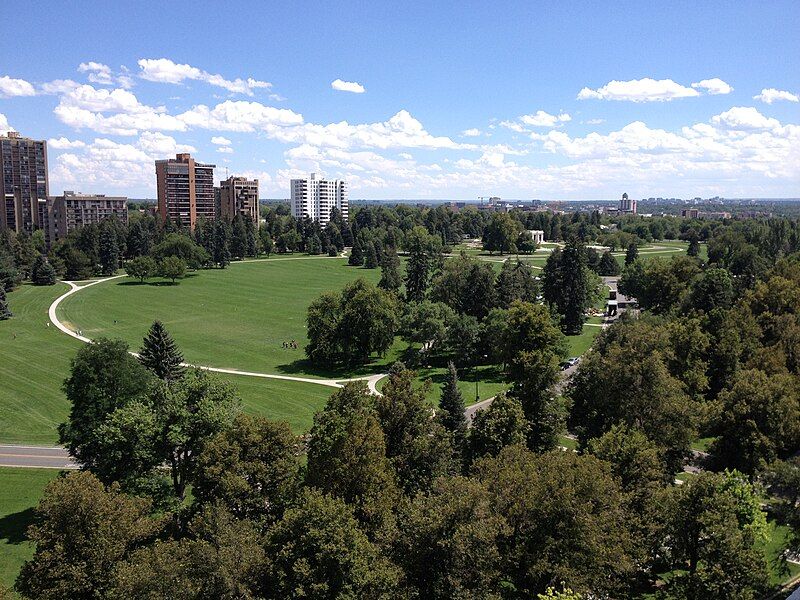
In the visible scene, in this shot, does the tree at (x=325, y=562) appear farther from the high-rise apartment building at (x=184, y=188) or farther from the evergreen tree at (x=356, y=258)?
the high-rise apartment building at (x=184, y=188)

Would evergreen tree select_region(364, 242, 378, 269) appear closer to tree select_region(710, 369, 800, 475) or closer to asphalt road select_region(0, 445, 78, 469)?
asphalt road select_region(0, 445, 78, 469)

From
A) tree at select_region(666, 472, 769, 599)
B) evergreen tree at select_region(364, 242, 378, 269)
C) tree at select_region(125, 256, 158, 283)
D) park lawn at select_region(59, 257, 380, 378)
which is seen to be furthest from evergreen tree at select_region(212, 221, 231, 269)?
tree at select_region(666, 472, 769, 599)

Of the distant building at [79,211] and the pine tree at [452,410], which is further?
the distant building at [79,211]

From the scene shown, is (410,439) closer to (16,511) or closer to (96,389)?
(96,389)

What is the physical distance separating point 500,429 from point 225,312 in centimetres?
6358

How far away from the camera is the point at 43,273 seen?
349 ft

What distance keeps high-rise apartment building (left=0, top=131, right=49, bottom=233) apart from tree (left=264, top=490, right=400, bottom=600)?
150 m

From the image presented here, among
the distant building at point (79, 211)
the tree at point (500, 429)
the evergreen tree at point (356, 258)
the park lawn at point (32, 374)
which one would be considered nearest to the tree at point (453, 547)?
the tree at point (500, 429)

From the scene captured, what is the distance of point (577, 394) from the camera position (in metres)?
38.5

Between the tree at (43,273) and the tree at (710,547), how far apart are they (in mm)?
108266

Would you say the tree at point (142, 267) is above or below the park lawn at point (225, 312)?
above

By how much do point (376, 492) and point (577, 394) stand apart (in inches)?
736

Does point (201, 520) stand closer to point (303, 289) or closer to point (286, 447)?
point (286, 447)

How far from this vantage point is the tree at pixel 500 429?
30094mm
